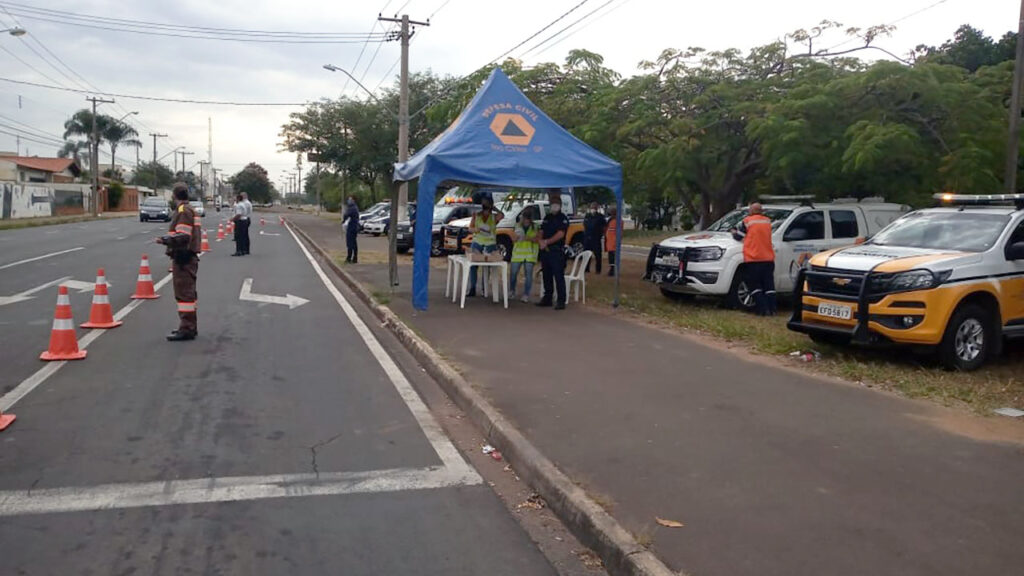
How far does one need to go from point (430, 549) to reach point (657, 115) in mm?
12314

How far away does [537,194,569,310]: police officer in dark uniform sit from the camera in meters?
12.8

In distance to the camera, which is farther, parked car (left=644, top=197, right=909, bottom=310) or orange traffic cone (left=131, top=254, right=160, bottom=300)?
orange traffic cone (left=131, top=254, right=160, bottom=300)

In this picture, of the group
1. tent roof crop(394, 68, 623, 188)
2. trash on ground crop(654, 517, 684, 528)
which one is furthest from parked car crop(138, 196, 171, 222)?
trash on ground crop(654, 517, 684, 528)

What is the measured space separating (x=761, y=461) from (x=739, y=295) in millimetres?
7905

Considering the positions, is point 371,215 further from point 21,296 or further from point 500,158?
point 500,158

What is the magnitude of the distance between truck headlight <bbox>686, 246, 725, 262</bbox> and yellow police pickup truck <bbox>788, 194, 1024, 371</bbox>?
3.29 metres

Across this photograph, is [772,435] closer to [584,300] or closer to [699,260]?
[699,260]

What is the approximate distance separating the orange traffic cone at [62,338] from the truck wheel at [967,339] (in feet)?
29.7

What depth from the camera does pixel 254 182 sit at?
5030 inches

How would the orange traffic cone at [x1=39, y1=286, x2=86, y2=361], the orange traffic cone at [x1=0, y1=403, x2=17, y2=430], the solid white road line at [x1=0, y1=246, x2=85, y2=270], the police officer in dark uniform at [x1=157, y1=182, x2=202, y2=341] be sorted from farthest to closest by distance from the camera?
1. the solid white road line at [x1=0, y1=246, x2=85, y2=270]
2. the police officer in dark uniform at [x1=157, y1=182, x2=202, y2=341]
3. the orange traffic cone at [x1=39, y1=286, x2=86, y2=361]
4. the orange traffic cone at [x1=0, y1=403, x2=17, y2=430]

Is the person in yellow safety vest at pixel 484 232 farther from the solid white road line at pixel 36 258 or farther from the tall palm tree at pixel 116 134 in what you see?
the tall palm tree at pixel 116 134

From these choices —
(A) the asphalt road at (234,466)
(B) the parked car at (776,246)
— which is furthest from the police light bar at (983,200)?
(A) the asphalt road at (234,466)

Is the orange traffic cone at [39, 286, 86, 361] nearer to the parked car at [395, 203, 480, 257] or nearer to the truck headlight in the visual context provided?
the truck headlight

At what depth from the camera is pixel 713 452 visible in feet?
18.4
